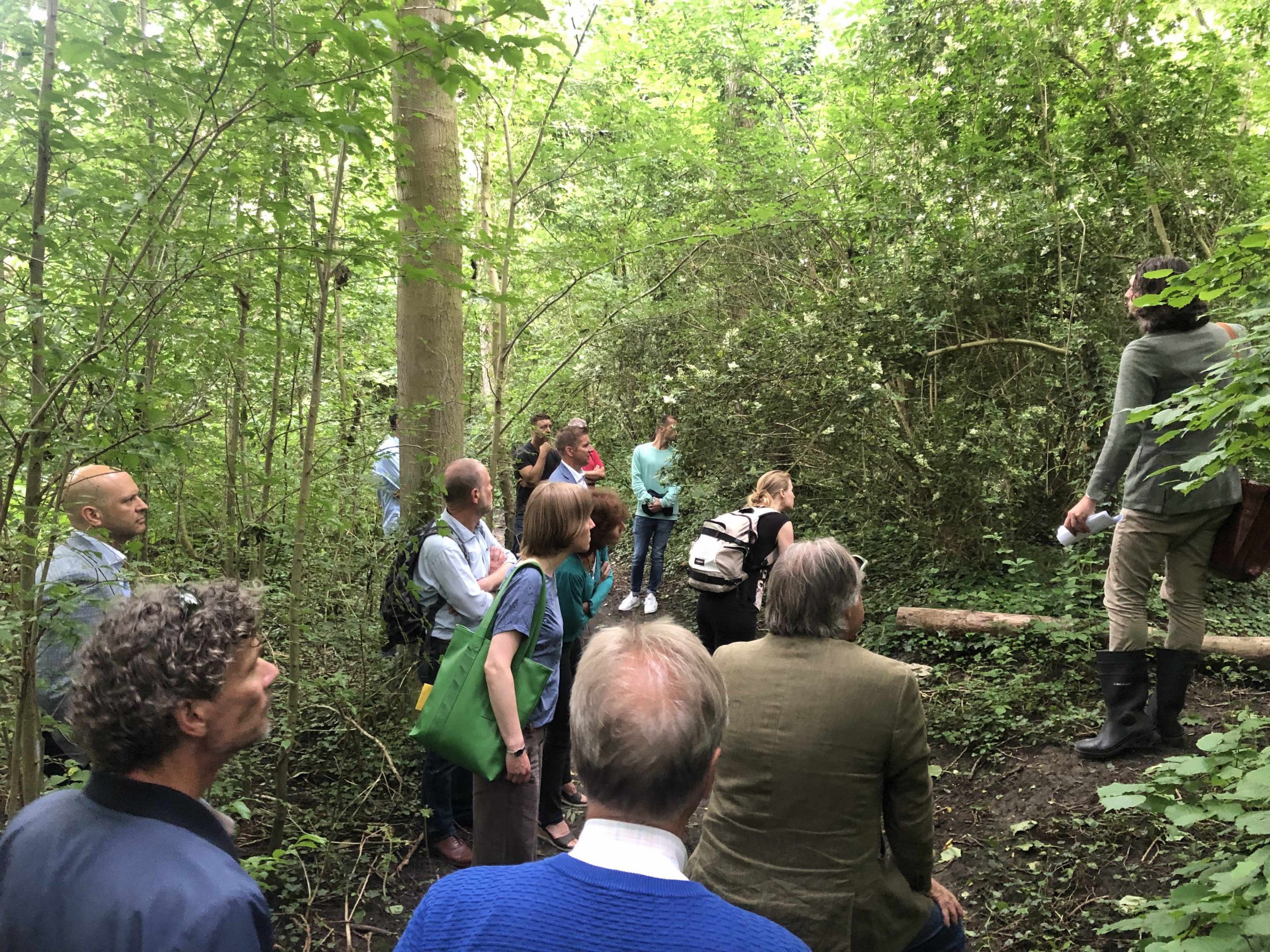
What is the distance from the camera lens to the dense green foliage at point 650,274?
2.32 meters

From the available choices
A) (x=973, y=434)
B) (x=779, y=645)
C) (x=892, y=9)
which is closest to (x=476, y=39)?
(x=779, y=645)

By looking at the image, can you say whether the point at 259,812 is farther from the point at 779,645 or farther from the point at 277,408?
the point at 779,645

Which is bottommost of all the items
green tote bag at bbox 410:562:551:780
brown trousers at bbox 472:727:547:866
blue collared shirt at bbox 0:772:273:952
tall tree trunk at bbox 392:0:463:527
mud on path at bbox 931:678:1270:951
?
mud on path at bbox 931:678:1270:951

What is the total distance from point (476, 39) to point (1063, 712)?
15.4 ft

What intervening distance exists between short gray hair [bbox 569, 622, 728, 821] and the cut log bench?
4.82m

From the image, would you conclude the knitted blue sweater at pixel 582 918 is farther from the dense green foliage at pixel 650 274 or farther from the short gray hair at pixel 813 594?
the dense green foliage at pixel 650 274

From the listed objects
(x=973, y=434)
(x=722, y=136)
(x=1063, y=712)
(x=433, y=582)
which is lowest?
(x=1063, y=712)

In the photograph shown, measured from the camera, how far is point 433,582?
12.7 ft

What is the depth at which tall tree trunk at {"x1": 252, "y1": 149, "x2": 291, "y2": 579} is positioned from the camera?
328 centimetres

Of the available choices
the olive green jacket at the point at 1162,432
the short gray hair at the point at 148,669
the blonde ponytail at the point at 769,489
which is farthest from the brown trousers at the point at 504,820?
the olive green jacket at the point at 1162,432

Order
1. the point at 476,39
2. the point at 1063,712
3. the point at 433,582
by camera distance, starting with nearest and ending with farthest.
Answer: the point at 476,39
the point at 433,582
the point at 1063,712

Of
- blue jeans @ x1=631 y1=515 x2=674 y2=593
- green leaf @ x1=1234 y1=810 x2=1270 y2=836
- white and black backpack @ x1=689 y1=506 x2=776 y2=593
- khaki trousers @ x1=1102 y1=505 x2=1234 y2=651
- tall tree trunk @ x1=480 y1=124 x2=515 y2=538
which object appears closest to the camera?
green leaf @ x1=1234 y1=810 x2=1270 y2=836

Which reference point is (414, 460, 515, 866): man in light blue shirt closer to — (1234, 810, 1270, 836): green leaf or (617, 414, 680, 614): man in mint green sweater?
(1234, 810, 1270, 836): green leaf

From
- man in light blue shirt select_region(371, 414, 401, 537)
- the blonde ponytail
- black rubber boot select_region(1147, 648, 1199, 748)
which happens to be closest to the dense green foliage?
man in light blue shirt select_region(371, 414, 401, 537)
